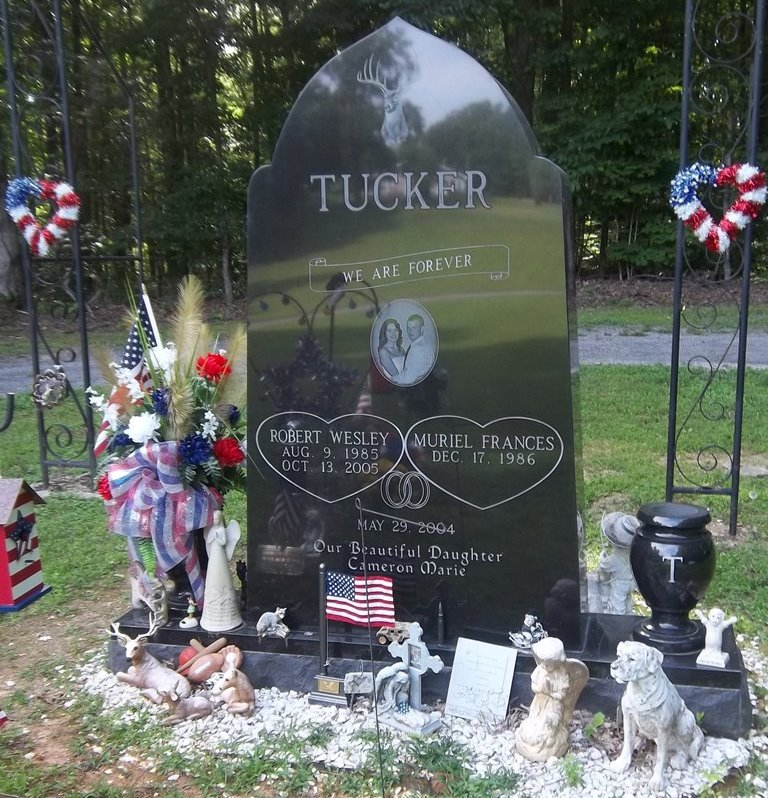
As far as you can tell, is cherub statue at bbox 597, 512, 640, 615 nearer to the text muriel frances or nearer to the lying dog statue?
the lying dog statue

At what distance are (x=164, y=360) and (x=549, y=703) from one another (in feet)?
6.93

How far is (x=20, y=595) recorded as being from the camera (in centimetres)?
301

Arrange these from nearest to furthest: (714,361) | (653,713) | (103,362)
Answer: (653,713), (103,362), (714,361)

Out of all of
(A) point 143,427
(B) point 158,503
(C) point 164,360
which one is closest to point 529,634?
(B) point 158,503

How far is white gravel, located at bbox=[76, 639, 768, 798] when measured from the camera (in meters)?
2.91

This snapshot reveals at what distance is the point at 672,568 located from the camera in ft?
10.4

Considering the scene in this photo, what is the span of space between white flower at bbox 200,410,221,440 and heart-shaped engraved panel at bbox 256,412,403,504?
0.19m

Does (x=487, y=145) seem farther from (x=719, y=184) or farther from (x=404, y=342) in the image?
(x=719, y=184)

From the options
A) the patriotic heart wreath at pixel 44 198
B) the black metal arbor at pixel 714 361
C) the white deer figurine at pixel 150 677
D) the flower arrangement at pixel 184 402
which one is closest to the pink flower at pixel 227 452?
the flower arrangement at pixel 184 402

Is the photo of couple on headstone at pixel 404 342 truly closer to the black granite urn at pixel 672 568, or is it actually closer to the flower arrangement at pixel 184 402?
the flower arrangement at pixel 184 402

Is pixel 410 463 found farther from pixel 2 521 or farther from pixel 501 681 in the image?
pixel 2 521

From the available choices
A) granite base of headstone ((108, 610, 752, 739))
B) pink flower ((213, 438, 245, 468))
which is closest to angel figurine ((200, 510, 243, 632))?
granite base of headstone ((108, 610, 752, 739))

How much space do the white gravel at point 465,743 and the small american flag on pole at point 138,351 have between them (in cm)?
110

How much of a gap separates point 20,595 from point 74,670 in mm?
1048
